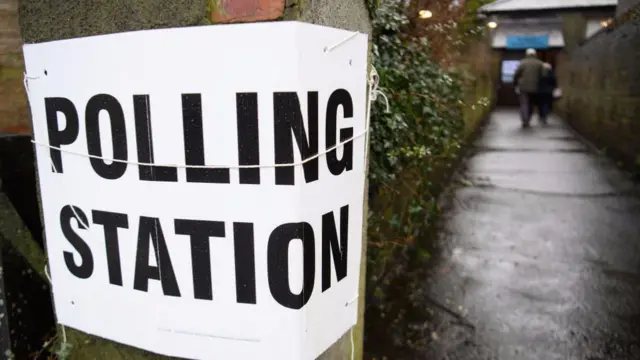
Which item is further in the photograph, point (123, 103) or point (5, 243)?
point (5, 243)

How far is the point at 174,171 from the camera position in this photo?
1446mm

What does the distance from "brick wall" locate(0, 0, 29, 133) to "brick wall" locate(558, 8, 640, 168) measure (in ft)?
23.8

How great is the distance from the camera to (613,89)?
8.37 m

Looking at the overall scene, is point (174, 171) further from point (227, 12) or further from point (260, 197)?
point (227, 12)

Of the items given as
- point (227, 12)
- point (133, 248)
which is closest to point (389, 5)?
point (227, 12)

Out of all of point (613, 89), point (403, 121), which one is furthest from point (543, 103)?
point (403, 121)

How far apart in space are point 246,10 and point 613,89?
28.6 ft

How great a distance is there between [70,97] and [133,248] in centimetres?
50

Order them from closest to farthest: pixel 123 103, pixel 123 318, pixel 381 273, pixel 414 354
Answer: pixel 123 103, pixel 123 318, pixel 414 354, pixel 381 273

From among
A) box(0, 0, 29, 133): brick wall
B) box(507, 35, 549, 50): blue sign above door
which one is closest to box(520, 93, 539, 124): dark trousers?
box(507, 35, 549, 50): blue sign above door

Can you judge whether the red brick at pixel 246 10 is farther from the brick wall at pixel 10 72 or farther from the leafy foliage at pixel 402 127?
the brick wall at pixel 10 72

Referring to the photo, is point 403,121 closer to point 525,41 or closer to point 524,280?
point 524,280

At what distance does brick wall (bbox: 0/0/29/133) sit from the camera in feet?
9.29

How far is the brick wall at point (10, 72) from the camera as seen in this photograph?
283 cm
